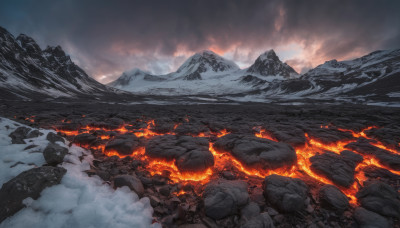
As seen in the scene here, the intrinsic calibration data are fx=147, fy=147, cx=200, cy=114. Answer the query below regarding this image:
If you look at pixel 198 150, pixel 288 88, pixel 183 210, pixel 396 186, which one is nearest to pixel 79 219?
pixel 183 210

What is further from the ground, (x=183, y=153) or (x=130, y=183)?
(x=183, y=153)

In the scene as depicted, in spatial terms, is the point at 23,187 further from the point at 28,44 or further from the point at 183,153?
the point at 28,44

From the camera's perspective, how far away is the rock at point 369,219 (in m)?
2.64

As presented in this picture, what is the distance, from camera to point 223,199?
2.99 meters

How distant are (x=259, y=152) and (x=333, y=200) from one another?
83.1 inches

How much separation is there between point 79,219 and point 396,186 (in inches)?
288

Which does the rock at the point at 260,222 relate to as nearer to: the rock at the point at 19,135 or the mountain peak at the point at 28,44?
the rock at the point at 19,135

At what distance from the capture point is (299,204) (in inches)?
117

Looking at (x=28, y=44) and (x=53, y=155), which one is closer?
(x=53, y=155)

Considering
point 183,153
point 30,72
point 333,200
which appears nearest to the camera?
point 333,200

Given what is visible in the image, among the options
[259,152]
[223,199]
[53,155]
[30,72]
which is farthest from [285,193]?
[30,72]

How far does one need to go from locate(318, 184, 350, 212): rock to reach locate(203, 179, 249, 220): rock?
1.67 m

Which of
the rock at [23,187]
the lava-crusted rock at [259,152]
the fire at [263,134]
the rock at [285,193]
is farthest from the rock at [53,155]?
the fire at [263,134]

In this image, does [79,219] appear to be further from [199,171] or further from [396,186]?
[396,186]
